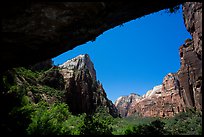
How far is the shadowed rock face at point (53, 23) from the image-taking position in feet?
26.0

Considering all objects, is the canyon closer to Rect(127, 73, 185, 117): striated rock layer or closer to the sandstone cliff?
Rect(127, 73, 185, 117): striated rock layer

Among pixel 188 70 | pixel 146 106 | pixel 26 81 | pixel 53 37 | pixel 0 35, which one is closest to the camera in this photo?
pixel 0 35

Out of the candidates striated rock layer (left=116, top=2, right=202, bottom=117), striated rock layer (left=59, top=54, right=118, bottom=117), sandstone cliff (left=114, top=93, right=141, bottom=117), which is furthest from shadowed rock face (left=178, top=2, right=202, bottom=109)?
sandstone cliff (left=114, top=93, right=141, bottom=117)

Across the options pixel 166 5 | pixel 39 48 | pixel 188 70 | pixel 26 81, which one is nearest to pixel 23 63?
pixel 39 48

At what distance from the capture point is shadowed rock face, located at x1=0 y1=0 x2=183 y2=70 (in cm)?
792

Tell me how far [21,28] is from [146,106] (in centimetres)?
10857

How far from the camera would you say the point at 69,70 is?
192 ft

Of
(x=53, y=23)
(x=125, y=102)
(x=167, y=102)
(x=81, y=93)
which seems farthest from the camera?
(x=125, y=102)

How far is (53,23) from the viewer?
28.4ft

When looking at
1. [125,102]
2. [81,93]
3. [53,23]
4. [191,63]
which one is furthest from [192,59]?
[125,102]

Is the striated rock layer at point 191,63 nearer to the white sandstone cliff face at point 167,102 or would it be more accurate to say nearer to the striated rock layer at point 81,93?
the white sandstone cliff face at point 167,102

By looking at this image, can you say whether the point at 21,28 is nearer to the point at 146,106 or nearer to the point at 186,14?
the point at 186,14

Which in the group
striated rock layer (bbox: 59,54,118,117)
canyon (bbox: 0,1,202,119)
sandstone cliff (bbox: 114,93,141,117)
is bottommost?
canyon (bbox: 0,1,202,119)

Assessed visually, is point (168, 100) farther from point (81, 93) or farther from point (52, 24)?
point (52, 24)
